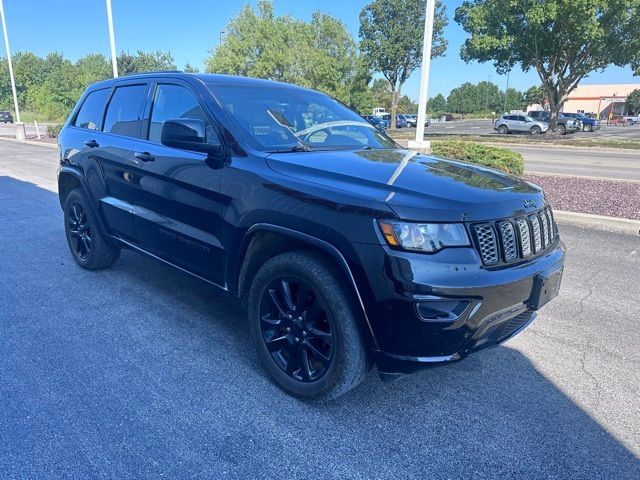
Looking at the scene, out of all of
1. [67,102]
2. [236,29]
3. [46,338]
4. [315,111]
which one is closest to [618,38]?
[236,29]

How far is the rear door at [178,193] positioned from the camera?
317 centimetres

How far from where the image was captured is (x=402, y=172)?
2783mm

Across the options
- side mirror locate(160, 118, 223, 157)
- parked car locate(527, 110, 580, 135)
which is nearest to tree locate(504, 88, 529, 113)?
parked car locate(527, 110, 580, 135)

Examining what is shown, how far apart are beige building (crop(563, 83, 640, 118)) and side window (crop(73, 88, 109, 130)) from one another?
9480cm

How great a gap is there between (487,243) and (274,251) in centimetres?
126

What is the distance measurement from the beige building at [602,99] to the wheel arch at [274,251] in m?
95.7

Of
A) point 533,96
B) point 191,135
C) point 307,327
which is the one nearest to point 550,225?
point 307,327

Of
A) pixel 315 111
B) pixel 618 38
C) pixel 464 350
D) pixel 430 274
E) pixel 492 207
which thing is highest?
pixel 618 38

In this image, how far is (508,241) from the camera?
2.48 metres

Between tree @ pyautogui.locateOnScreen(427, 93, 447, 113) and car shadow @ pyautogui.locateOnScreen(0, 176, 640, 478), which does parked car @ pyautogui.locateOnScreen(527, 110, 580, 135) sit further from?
tree @ pyautogui.locateOnScreen(427, 93, 447, 113)

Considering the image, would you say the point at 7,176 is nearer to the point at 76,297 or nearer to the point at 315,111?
the point at 76,297

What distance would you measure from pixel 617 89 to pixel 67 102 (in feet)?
302

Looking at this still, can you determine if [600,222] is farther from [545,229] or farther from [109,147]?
[109,147]

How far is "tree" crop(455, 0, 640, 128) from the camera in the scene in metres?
24.6
